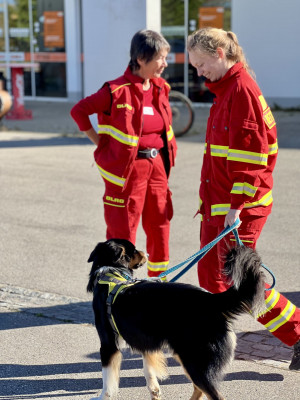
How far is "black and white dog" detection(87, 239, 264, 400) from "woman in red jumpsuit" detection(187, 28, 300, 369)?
2.17ft

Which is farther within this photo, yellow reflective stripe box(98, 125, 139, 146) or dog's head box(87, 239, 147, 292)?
yellow reflective stripe box(98, 125, 139, 146)

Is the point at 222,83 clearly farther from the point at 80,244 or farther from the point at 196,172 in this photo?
the point at 196,172

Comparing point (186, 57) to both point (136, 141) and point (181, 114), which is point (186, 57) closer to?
point (181, 114)

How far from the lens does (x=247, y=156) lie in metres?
3.86

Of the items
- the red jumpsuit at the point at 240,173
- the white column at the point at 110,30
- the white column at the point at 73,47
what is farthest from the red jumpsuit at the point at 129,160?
the white column at the point at 73,47

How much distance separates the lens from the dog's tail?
3262 mm

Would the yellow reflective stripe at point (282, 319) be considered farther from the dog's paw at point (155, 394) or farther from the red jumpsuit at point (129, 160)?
the red jumpsuit at point (129, 160)

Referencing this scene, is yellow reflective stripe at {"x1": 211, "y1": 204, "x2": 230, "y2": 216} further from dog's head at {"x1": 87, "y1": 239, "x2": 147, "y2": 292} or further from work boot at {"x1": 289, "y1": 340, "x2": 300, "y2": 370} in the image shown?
work boot at {"x1": 289, "y1": 340, "x2": 300, "y2": 370}

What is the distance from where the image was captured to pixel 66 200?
879 cm

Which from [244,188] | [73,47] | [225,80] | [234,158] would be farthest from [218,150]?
[73,47]

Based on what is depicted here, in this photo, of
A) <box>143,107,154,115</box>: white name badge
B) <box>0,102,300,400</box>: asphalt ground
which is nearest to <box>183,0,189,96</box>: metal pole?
<box>0,102,300,400</box>: asphalt ground

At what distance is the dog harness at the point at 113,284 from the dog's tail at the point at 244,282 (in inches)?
25.2

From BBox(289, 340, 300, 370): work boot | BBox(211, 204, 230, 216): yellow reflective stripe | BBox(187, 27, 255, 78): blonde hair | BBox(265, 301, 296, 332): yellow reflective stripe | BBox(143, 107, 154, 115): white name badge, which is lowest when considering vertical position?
BBox(289, 340, 300, 370): work boot

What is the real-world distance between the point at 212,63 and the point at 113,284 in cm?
149
